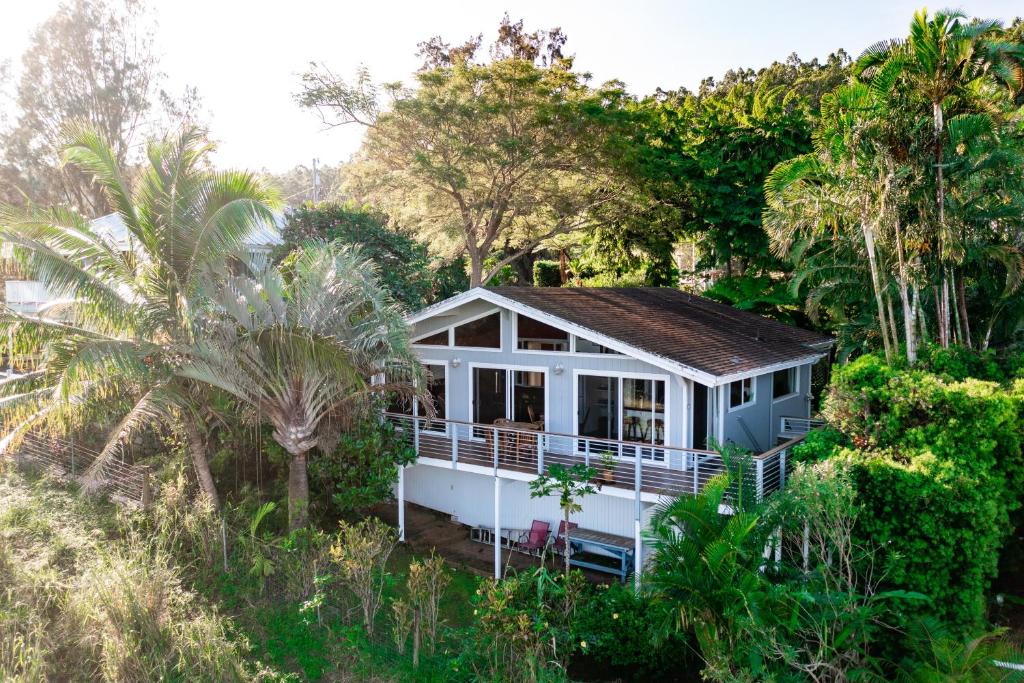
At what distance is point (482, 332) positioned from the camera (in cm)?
1554

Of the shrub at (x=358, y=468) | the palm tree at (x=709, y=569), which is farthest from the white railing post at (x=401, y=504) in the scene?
the palm tree at (x=709, y=569)

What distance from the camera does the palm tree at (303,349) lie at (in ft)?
39.2

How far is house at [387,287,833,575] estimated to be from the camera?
1291 centimetres

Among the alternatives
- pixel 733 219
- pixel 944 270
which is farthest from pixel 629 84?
pixel 944 270

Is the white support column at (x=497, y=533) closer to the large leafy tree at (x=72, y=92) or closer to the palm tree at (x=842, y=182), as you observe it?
the palm tree at (x=842, y=182)

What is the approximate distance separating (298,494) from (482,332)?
16.9ft

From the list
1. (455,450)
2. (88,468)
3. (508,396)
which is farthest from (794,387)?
(88,468)

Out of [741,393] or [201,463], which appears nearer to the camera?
[201,463]

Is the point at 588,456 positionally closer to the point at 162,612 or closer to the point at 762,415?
the point at 762,415

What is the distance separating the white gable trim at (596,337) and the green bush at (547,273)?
2090cm

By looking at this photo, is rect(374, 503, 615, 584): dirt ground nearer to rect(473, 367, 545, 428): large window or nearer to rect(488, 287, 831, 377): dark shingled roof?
rect(473, 367, 545, 428): large window

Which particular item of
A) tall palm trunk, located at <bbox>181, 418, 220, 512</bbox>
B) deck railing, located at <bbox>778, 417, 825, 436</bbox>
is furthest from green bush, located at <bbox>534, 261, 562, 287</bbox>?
tall palm trunk, located at <bbox>181, 418, 220, 512</bbox>

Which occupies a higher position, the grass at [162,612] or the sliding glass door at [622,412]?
the sliding glass door at [622,412]

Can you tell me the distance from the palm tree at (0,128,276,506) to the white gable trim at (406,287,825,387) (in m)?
4.30
